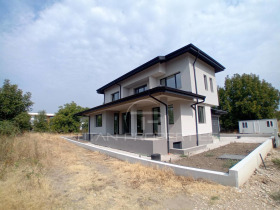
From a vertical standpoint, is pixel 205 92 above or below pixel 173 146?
above

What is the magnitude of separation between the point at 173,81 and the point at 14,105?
16056mm

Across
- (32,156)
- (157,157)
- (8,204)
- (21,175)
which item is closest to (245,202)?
(157,157)

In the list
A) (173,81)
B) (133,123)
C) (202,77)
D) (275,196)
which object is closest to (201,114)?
(202,77)

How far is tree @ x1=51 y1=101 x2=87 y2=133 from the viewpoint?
78.4ft

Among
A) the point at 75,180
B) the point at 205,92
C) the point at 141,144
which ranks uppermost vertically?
the point at 205,92

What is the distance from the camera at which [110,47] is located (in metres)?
11.3

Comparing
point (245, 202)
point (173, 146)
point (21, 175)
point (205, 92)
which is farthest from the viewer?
point (205, 92)

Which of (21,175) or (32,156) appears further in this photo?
(32,156)

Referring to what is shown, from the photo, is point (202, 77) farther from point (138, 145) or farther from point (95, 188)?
point (95, 188)

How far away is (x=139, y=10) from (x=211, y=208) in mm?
8227

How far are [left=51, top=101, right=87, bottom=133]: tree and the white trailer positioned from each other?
26.1m

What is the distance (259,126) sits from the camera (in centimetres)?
1827

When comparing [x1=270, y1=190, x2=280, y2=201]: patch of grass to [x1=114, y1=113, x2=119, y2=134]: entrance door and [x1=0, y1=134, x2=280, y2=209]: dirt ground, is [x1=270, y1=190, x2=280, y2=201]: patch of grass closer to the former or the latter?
[x1=0, y1=134, x2=280, y2=209]: dirt ground

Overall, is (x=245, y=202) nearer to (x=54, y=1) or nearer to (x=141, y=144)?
(x=141, y=144)
